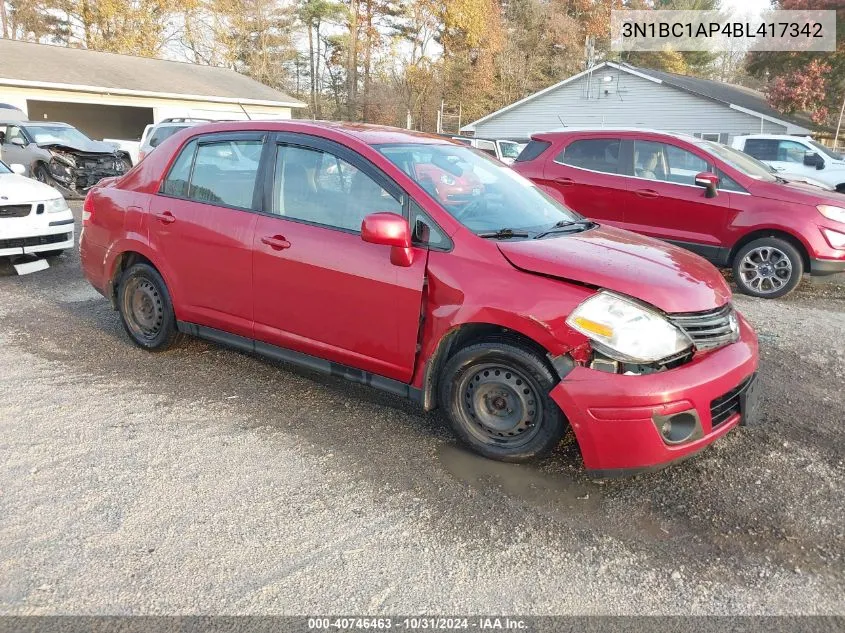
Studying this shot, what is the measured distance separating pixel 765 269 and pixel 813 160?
997cm

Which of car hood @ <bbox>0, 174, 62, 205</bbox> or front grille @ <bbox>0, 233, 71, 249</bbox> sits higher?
car hood @ <bbox>0, 174, 62, 205</bbox>

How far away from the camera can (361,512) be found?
9.98 feet

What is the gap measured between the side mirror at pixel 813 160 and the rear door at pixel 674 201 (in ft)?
31.8

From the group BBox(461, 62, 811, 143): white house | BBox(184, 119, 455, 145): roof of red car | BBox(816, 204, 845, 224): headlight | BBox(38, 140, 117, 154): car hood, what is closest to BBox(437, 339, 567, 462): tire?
BBox(184, 119, 455, 145): roof of red car

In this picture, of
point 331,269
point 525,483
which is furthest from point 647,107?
point 525,483

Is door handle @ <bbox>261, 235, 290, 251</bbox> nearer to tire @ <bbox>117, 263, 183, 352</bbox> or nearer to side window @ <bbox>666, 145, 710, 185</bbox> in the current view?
tire @ <bbox>117, 263, 183, 352</bbox>

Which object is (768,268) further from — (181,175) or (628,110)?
(628,110)

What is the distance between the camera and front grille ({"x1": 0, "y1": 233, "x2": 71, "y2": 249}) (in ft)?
24.3

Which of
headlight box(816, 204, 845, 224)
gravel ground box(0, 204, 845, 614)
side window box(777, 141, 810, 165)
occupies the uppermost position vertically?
side window box(777, 141, 810, 165)

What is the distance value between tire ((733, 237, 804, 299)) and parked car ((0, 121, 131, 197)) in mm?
13586

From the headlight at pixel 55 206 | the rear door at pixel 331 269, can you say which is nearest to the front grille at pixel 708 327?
the rear door at pixel 331 269

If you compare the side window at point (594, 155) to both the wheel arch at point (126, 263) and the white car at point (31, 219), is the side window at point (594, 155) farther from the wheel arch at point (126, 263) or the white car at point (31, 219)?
the white car at point (31, 219)

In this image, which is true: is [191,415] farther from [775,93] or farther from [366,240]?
[775,93]

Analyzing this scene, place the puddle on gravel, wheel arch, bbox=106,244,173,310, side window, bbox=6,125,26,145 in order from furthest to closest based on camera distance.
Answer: side window, bbox=6,125,26,145 < wheel arch, bbox=106,244,173,310 < the puddle on gravel
